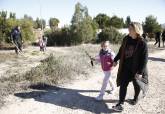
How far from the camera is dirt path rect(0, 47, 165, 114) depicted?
292 inches

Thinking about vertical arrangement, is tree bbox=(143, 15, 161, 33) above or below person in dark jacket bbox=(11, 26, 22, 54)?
above

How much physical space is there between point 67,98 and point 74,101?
316 millimetres

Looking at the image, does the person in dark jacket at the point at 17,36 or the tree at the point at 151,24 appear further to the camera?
the tree at the point at 151,24

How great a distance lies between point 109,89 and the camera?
9141 mm

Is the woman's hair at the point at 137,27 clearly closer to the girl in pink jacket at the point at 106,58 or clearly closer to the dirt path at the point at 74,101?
the girl in pink jacket at the point at 106,58

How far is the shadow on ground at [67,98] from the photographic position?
25.0ft

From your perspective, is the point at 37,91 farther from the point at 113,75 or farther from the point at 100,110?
the point at 113,75

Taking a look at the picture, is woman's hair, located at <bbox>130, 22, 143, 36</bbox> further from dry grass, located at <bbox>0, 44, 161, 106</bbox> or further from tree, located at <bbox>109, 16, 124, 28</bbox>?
tree, located at <bbox>109, 16, 124, 28</bbox>

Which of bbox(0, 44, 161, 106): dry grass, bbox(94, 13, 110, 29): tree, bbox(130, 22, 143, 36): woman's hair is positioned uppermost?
bbox(94, 13, 110, 29): tree

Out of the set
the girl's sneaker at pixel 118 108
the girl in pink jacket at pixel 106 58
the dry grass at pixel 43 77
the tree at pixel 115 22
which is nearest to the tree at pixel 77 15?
the tree at pixel 115 22

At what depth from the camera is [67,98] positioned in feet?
27.5

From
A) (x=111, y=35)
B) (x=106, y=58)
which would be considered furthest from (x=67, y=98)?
Answer: (x=111, y=35)

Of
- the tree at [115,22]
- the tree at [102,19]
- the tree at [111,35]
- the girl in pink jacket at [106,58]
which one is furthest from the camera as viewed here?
the tree at [102,19]

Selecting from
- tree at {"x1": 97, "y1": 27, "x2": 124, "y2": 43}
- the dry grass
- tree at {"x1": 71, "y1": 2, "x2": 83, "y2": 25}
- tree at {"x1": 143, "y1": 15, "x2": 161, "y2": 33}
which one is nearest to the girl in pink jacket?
the dry grass
